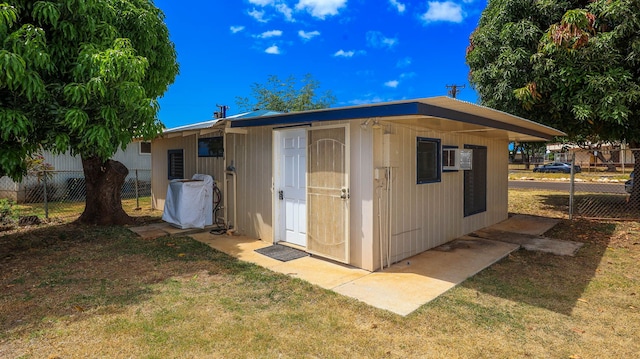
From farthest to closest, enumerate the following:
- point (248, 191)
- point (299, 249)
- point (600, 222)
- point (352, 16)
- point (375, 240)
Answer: point (352, 16) < point (600, 222) < point (248, 191) < point (299, 249) < point (375, 240)

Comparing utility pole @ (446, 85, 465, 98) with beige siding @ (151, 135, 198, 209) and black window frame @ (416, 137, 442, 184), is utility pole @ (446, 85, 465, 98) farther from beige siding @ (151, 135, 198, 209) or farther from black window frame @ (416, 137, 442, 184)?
black window frame @ (416, 137, 442, 184)

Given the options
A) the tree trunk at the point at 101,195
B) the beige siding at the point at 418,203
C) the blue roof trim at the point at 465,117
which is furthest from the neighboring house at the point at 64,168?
the blue roof trim at the point at 465,117

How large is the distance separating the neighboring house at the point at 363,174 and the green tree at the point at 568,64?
3.67 feet

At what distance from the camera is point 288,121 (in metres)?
5.37

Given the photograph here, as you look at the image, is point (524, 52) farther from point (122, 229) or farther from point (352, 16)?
point (352, 16)

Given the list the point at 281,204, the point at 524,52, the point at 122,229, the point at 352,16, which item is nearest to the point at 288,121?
the point at 281,204

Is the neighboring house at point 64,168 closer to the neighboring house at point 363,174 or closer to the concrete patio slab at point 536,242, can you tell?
the neighboring house at point 363,174

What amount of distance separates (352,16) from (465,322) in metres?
19.2

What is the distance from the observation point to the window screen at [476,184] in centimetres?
699

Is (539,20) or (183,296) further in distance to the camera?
(539,20)

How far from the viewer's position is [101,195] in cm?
805

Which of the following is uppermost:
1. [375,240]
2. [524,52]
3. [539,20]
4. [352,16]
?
[352,16]

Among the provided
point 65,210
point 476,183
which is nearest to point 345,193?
point 476,183

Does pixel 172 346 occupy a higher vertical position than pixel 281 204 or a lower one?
lower
